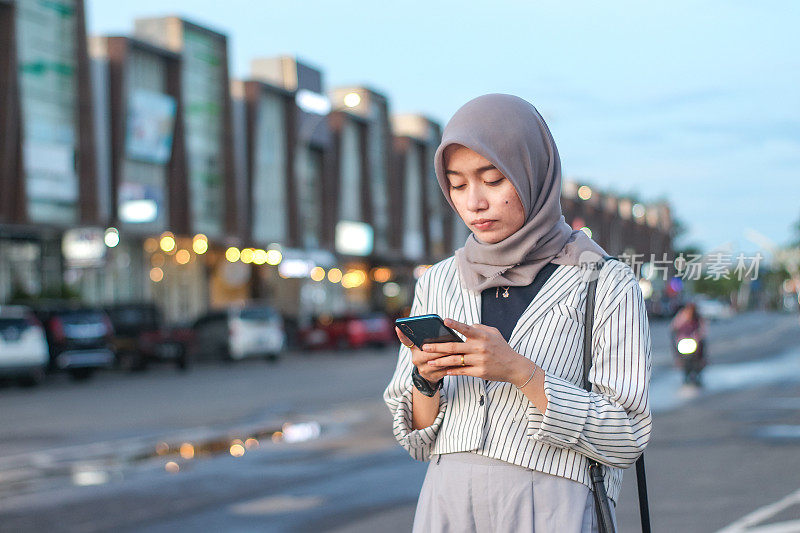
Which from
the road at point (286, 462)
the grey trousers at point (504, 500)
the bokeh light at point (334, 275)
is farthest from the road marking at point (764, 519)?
the bokeh light at point (334, 275)

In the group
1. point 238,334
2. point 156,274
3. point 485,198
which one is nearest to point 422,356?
point 485,198

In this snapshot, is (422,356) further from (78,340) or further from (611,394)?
(78,340)

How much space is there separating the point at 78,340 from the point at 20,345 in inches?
110

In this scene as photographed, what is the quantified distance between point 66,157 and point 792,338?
92.3ft

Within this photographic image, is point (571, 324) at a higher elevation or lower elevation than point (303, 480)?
higher

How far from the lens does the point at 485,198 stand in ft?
8.48

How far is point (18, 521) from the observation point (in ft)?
26.7

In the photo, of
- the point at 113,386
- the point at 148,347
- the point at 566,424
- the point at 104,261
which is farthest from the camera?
the point at 104,261

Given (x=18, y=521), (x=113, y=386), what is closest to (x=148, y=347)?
(x=113, y=386)

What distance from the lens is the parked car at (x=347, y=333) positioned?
40219mm

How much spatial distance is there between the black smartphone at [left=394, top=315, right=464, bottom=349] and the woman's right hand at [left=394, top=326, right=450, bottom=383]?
0.10 feet

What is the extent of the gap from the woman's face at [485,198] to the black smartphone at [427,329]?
35 centimetres

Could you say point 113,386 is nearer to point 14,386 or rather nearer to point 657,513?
point 14,386

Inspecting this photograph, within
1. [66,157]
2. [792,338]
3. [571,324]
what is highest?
[66,157]
